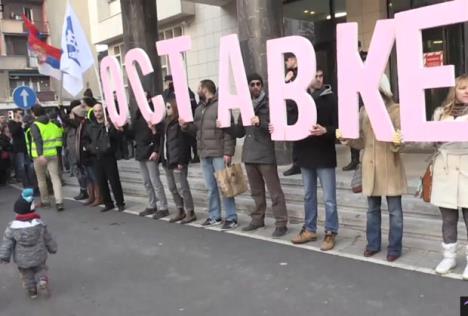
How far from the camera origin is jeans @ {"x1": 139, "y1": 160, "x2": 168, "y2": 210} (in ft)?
25.6

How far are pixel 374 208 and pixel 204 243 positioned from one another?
212cm

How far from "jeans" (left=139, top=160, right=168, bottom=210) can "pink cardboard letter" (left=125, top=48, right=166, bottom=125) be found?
0.92 metres

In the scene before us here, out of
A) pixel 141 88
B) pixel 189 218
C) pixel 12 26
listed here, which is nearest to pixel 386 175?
pixel 189 218

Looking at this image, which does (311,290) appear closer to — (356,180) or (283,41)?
(356,180)

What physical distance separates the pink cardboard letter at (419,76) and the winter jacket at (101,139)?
5.26m

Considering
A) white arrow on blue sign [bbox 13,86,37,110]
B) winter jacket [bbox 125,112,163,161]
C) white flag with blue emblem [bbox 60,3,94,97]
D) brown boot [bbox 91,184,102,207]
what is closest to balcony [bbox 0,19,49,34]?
white arrow on blue sign [bbox 13,86,37,110]

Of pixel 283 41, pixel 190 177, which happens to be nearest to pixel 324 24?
pixel 190 177

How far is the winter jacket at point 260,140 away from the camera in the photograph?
6055 mm

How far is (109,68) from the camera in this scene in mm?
7691

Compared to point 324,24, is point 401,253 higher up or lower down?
lower down

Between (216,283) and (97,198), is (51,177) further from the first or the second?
(216,283)

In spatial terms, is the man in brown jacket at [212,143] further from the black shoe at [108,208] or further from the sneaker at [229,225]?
the black shoe at [108,208]

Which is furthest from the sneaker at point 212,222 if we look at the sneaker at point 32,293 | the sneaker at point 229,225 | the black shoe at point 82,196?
the black shoe at point 82,196

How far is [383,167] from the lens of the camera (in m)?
4.98
